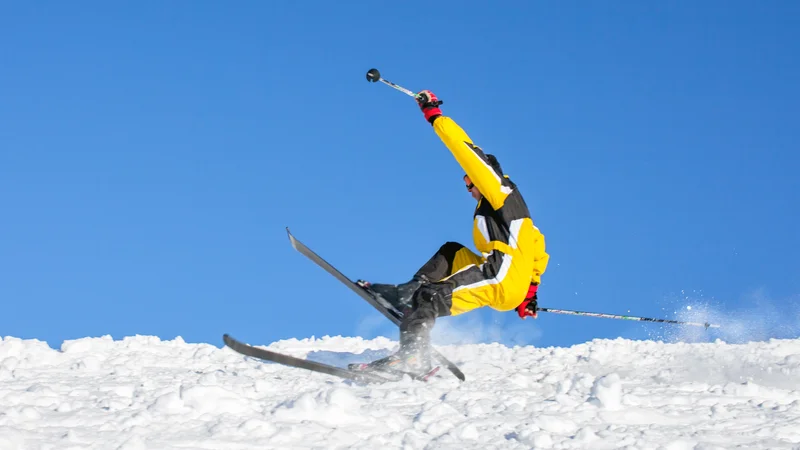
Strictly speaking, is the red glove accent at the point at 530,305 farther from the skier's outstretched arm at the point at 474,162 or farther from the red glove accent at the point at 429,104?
the red glove accent at the point at 429,104

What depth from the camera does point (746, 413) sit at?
19.4ft

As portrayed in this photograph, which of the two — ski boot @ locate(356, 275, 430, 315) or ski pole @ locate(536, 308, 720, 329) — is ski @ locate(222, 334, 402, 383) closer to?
ski boot @ locate(356, 275, 430, 315)

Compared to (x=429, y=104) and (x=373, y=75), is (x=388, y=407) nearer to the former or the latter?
(x=429, y=104)

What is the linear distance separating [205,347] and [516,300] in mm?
4007

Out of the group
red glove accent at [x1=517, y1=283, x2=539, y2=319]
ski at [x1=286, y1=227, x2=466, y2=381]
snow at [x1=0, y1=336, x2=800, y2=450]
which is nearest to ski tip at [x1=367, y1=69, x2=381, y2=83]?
ski at [x1=286, y1=227, x2=466, y2=381]

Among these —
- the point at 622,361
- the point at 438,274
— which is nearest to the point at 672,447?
the point at 438,274

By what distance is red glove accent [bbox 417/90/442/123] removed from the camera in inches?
309

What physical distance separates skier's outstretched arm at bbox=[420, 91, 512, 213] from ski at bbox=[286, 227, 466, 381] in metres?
1.57

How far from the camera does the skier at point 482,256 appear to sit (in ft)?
24.9

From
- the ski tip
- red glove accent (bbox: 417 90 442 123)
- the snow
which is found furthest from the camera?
the ski tip

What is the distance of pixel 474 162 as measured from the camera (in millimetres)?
7664

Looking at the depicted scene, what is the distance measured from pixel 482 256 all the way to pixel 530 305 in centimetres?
81

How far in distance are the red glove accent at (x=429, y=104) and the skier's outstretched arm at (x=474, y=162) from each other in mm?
105


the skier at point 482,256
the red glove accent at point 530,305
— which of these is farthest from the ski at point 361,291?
the red glove accent at point 530,305
